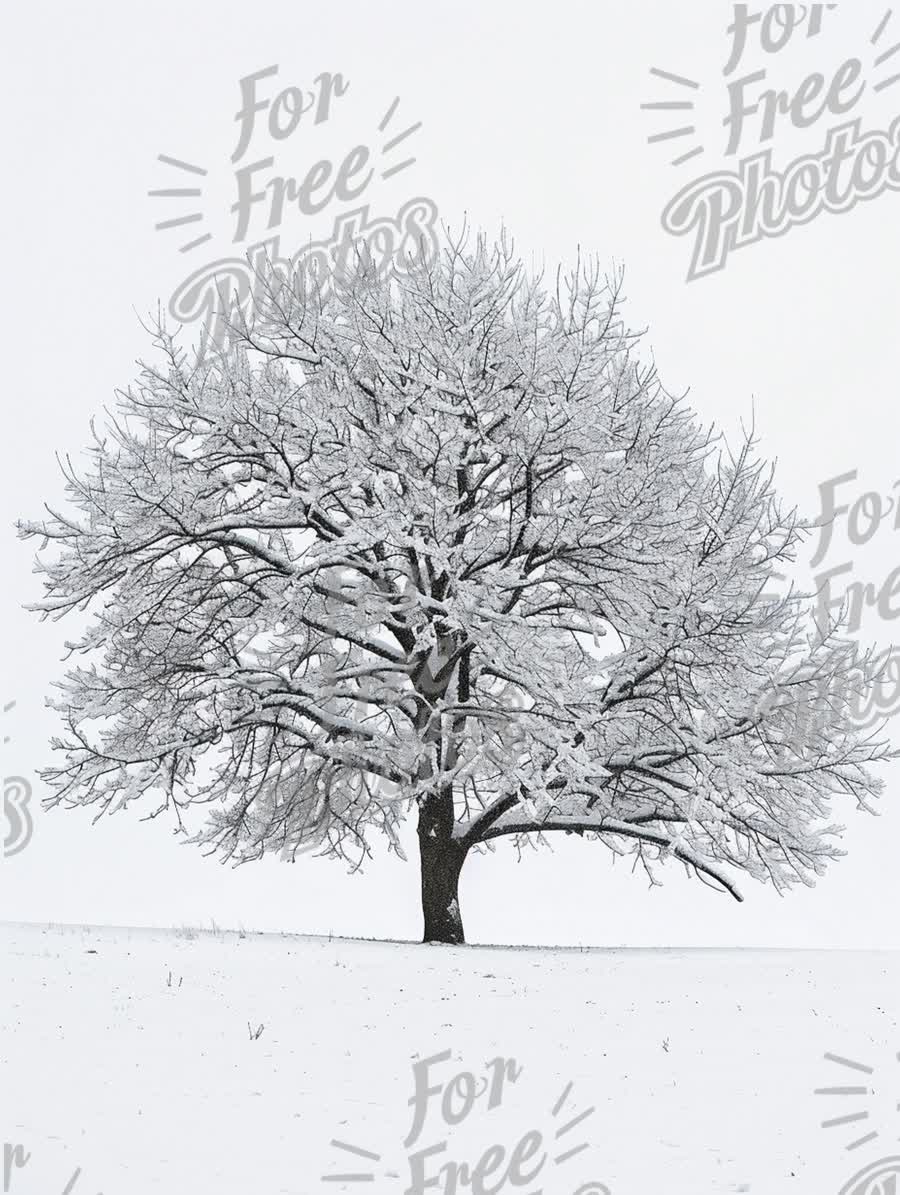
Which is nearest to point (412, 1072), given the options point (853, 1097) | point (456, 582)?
point (853, 1097)

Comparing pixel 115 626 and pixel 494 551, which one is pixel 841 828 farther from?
pixel 115 626

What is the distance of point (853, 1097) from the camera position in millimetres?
10719

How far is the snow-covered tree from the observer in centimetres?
1836

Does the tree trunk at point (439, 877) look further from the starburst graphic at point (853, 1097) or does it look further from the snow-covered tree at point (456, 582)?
the starburst graphic at point (853, 1097)

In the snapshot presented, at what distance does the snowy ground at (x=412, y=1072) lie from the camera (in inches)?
347

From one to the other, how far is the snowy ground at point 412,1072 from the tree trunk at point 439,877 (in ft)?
12.4

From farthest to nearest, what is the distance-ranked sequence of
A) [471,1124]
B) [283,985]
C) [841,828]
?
[841,828] → [283,985] → [471,1124]

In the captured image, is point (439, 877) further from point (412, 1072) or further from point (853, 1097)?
point (853, 1097)

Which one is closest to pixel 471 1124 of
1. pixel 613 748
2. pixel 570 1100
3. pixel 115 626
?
pixel 570 1100

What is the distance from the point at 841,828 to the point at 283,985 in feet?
37.0

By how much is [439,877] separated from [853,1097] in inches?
374

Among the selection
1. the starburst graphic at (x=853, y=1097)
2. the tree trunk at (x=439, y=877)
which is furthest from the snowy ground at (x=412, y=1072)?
the tree trunk at (x=439, y=877)

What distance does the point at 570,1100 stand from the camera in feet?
33.3

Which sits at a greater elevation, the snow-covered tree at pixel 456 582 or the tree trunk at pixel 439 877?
the snow-covered tree at pixel 456 582
